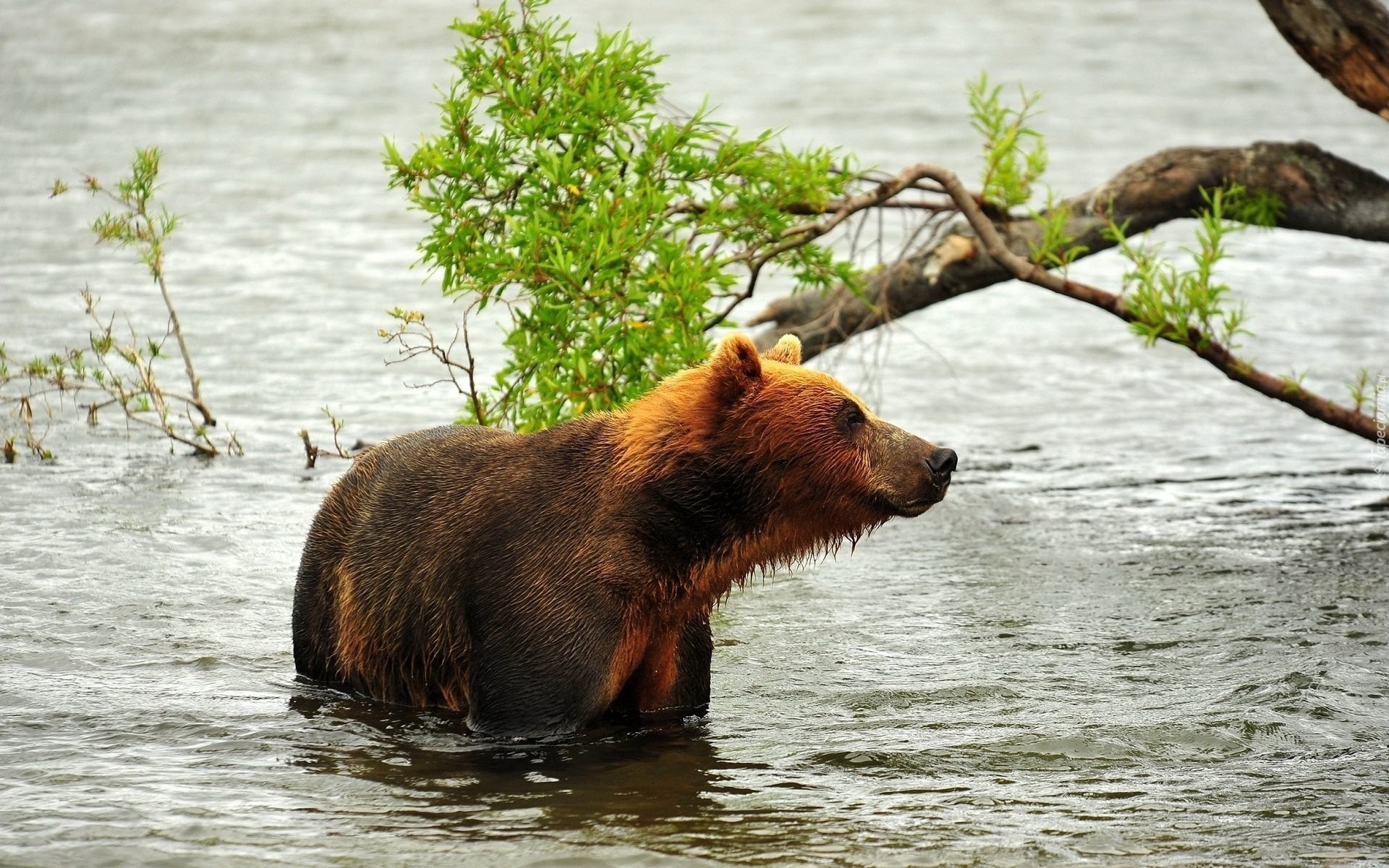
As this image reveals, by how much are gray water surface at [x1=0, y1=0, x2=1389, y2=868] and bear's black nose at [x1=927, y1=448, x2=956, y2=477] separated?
1.07m

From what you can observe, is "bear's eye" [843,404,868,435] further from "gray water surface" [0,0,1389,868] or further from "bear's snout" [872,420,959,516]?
"gray water surface" [0,0,1389,868]

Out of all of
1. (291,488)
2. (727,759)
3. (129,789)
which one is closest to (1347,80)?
(727,759)

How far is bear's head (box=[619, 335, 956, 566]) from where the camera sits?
Answer: 6438 mm

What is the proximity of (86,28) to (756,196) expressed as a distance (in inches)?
716

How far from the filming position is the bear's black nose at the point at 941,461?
253 inches

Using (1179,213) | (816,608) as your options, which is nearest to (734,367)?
(816,608)

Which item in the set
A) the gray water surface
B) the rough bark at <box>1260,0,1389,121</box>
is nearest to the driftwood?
the rough bark at <box>1260,0,1389,121</box>

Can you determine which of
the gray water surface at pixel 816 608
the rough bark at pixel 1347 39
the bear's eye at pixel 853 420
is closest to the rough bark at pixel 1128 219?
the rough bark at pixel 1347 39

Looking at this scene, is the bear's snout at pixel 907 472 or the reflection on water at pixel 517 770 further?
the bear's snout at pixel 907 472

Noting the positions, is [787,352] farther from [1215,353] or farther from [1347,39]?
[1347,39]

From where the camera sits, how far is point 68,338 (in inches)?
518

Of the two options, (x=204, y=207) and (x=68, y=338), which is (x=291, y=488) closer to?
(x=68, y=338)

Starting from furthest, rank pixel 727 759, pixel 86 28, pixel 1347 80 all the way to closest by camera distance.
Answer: pixel 86 28
pixel 1347 80
pixel 727 759

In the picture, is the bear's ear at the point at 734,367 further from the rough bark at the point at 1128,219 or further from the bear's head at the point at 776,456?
the rough bark at the point at 1128,219
